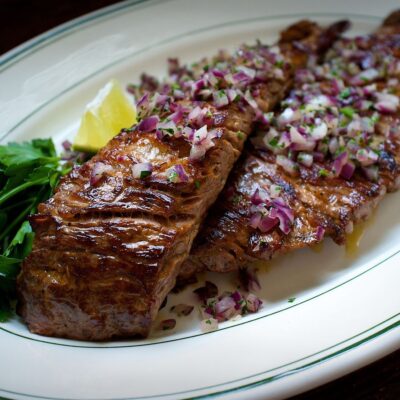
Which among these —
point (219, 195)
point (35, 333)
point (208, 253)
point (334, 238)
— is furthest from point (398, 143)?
point (35, 333)

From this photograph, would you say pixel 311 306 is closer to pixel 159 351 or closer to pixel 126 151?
pixel 159 351

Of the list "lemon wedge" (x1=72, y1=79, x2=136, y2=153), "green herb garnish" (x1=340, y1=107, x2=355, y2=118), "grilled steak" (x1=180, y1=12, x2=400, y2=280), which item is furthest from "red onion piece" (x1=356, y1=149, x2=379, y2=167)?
"lemon wedge" (x1=72, y1=79, x2=136, y2=153)

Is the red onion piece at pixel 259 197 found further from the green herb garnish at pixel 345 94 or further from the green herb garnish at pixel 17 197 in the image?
the green herb garnish at pixel 17 197

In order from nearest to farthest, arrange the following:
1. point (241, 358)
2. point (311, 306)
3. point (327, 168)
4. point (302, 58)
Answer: point (241, 358) < point (311, 306) < point (327, 168) < point (302, 58)

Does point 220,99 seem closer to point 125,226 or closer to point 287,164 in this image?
point 287,164

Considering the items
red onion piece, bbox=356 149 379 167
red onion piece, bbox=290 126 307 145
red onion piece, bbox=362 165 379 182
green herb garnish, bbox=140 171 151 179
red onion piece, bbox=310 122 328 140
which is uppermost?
green herb garnish, bbox=140 171 151 179

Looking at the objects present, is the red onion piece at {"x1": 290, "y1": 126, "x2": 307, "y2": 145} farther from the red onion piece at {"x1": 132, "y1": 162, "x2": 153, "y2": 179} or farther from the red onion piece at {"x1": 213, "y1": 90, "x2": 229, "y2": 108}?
the red onion piece at {"x1": 132, "y1": 162, "x2": 153, "y2": 179}
